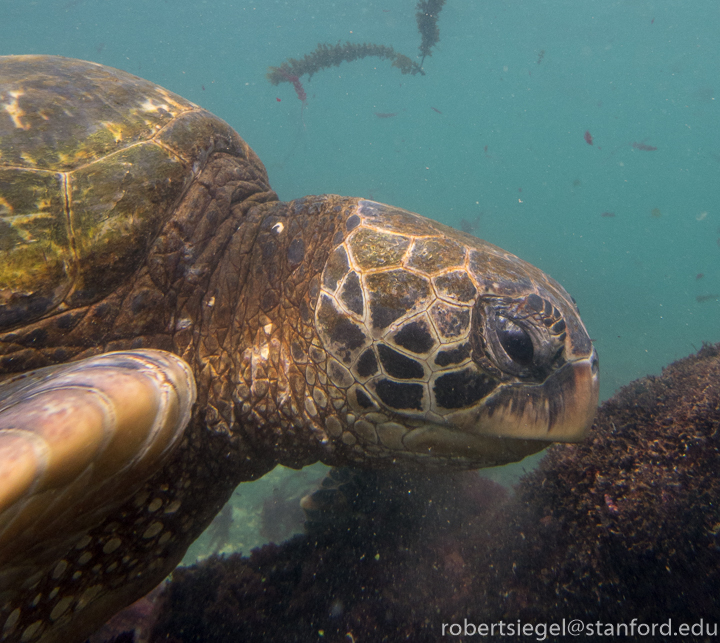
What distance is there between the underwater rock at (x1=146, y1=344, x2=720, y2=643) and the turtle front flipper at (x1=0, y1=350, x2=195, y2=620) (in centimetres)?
141


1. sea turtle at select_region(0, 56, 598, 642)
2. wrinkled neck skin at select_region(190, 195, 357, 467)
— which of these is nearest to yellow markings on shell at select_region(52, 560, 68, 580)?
sea turtle at select_region(0, 56, 598, 642)

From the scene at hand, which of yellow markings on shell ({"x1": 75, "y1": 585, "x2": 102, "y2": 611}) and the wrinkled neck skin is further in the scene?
the wrinkled neck skin

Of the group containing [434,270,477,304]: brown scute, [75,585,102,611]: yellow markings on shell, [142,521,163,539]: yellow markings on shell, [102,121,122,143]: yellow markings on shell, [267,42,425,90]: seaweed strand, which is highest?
[267,42,425,90]: seaweed strand

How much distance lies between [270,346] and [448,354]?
99 cm

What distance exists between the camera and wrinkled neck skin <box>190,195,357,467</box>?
79.5 inches

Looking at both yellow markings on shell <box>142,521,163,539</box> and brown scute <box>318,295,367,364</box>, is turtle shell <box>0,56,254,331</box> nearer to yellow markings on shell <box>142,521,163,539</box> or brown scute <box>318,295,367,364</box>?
brown scute <box>318,295,367,364</box>

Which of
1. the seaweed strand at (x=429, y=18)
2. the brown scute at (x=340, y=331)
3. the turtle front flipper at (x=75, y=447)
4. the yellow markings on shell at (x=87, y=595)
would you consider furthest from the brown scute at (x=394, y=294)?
the seaweed strand at (x=429, y=18)

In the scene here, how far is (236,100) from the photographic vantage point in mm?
96125

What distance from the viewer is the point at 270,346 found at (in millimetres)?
2080

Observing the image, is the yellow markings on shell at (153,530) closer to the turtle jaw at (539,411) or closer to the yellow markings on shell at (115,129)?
the turtle jaw at (539,411)

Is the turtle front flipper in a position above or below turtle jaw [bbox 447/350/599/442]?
above

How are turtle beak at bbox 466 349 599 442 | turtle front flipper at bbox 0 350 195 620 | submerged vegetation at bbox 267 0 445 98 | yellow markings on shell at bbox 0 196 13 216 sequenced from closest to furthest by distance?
1. turtle front flipper at bbox 0 350 195 620
2. yellow markings on shell at bbox 0 196 13 216
3. turtle beak at bbox 466 349 599 442
4. submerged vegetation at bbox 267 0 445 98

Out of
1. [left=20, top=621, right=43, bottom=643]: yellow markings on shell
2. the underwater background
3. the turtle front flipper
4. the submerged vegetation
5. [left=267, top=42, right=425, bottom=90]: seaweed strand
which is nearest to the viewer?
the turtle front flipper

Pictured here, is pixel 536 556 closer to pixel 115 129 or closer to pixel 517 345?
pixel 517 345
